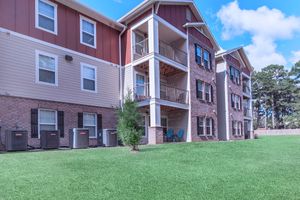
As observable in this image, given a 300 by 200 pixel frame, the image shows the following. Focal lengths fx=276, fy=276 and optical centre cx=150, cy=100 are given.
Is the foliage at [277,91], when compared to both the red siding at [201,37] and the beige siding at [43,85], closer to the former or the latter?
the red siding at [201,37]

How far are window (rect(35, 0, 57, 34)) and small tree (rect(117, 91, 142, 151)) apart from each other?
680cm

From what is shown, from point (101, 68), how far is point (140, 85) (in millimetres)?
2938

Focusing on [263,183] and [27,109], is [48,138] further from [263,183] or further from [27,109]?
[263,183]

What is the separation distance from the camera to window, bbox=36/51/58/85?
14.1 meters

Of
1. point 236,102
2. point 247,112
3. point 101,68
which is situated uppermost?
point 101,68

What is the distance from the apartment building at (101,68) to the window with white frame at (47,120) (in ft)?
0.17

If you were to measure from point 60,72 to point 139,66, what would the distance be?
18.2 ft

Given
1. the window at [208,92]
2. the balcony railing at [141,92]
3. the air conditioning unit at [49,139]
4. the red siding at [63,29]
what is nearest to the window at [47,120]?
the air conditioning unit at [49,139]

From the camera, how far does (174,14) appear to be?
19.8m

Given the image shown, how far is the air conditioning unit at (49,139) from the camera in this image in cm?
1272

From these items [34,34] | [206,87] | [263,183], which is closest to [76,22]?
[34,34]

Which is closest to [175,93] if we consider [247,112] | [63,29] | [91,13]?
[91,13]

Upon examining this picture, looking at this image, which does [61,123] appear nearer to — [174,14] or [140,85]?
[140,85]

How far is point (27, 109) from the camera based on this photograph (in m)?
13.2
